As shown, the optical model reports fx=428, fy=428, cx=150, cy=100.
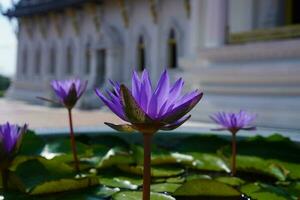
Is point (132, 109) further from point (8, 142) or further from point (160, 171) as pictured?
point (160, 171)

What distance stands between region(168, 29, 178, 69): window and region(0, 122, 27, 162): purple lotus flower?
8615mm

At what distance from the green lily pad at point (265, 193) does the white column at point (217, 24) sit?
417cm

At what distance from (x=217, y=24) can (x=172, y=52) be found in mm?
4322

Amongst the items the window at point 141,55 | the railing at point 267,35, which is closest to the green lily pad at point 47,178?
the railing at point 267,35

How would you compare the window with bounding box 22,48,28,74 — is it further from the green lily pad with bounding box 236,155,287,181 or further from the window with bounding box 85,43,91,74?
the green lily pad with bounding box 236,155,287,181

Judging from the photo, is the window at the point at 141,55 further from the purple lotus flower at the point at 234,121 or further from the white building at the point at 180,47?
the purple lotus flower at the point at 234,121

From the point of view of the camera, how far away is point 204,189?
2.88ft

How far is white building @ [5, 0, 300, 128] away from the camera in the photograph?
4.27m

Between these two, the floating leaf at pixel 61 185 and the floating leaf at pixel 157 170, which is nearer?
the floating leaf at pixel 61 185

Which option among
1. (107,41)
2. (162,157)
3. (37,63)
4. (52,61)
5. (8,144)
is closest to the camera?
(8,144)

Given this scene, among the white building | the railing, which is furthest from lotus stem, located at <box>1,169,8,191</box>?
the railing

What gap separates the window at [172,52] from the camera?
30.5 feet

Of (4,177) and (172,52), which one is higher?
(172,52)

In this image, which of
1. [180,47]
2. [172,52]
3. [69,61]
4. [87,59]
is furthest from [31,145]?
[69,61]
